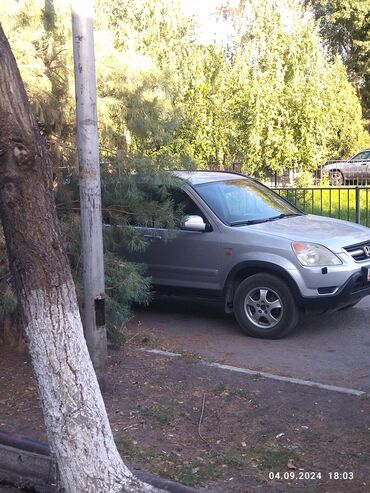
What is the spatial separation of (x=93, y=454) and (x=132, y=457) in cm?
100

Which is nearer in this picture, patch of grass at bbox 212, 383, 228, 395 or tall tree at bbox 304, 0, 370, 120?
patch of grass at bbox 212, 383, 228, 395

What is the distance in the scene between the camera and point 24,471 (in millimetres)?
4664

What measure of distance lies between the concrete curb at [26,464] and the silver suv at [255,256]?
3255 mm

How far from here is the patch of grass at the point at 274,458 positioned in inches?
181

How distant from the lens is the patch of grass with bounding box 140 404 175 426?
5348 millimetres

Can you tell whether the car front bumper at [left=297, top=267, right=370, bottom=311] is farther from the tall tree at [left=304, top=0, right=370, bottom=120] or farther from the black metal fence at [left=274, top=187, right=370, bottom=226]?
the tall tree at [left=304, top=0, right=370, bottom=120]

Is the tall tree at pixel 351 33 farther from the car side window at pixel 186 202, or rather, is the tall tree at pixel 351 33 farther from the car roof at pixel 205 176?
the car side window at pixel 186 202

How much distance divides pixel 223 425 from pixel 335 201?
8.24 metres

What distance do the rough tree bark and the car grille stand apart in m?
4.38

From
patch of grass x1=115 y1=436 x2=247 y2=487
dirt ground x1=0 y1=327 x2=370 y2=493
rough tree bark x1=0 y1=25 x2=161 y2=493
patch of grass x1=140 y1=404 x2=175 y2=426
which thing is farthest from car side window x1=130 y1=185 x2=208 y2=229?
rough tree bark x1=0 y1=25 x2=161 y2=493

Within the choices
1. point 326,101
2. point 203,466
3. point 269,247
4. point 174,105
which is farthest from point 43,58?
point 326,101

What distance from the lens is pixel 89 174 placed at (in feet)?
18.5

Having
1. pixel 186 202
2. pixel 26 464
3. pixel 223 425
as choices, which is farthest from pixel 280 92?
pixel 26 464

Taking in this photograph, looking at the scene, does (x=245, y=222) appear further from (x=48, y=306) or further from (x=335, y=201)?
(x=335, y=201)
